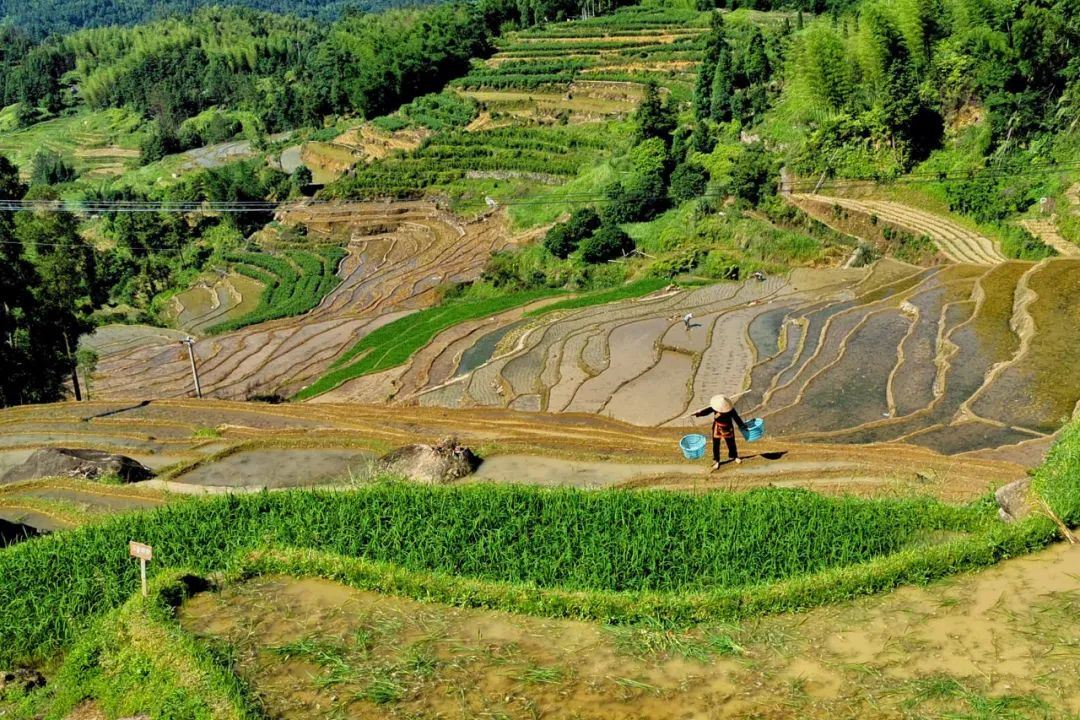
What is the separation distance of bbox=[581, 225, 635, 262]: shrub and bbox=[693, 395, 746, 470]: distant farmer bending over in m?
25.1

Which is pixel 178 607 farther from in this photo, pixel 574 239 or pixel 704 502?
pixel 574 239

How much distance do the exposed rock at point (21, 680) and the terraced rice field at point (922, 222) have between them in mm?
30047

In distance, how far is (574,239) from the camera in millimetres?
40719

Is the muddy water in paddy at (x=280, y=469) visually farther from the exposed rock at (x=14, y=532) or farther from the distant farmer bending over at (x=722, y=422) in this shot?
the distant farmer bending over at (x=722, y=422)

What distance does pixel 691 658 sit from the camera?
7.71 meters

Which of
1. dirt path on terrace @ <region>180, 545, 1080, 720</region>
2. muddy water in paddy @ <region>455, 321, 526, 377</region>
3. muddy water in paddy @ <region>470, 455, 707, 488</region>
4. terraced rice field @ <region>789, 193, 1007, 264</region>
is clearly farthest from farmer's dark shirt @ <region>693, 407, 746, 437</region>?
terraced rice field @ <region>789, 193, 1007, 264</region>

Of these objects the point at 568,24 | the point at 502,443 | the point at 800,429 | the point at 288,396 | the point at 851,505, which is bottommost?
the point at 288,396

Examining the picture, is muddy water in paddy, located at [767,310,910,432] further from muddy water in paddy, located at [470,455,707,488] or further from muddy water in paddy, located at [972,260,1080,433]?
muddy water in paddy, located at [470,455,707,488]

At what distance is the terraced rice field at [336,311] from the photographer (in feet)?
110

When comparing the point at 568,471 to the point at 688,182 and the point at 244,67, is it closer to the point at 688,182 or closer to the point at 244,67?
the point at 688,182

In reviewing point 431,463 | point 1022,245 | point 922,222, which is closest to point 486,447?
point 431,463

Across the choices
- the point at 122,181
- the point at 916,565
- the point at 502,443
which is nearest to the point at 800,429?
the point at 502,443

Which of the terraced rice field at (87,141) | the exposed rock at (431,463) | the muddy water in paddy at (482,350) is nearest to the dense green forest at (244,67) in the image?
the terraced rice field at (87,141)

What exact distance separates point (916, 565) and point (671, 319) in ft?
68.8
